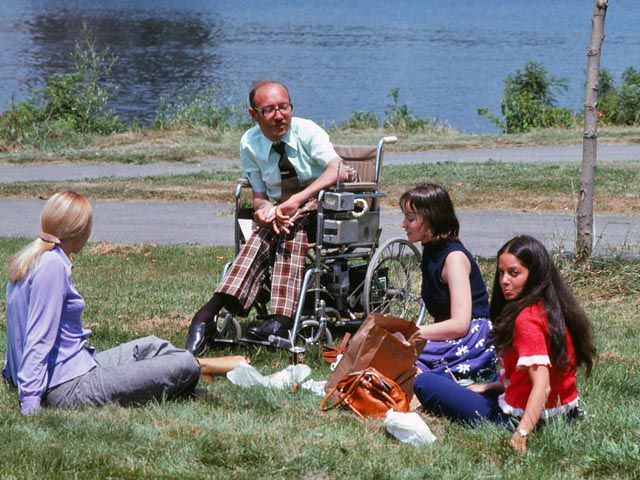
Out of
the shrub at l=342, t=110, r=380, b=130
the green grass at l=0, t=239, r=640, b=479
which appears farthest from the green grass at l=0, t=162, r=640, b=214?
the green grass at l=0, t=239, r=640, b=479

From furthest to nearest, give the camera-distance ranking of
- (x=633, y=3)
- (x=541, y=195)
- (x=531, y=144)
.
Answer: (x=633, y=3) < (x=531, y=144) < (x=541, y=195)

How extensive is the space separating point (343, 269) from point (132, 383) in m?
2.18

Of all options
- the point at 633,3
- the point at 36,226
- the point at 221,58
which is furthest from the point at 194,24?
the point at 36,226

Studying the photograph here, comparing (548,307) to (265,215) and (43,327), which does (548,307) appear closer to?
(43,327)

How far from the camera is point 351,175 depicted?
6.94 m

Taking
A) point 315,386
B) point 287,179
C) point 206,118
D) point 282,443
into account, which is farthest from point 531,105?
point 282,443

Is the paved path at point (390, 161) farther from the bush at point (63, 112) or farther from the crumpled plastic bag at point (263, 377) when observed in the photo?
the crumpled plastic bag at point (263, 377)

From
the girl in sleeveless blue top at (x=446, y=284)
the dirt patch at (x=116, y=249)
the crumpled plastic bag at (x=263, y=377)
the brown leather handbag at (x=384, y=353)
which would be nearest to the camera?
the brown leather handbag at (x=384, y=353)

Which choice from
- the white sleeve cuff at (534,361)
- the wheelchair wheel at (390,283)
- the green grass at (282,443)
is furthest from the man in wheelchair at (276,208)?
the white sleeve cuff at (534,361)

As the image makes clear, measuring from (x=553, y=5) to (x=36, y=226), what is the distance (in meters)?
120

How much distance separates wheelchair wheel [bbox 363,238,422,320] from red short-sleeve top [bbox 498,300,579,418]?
203cm

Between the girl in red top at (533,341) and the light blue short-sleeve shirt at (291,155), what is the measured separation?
2115mm

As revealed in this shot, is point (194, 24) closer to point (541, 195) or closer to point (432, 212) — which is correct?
point (541, 195)

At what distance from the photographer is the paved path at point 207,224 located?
39.4 feet
